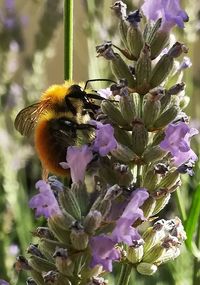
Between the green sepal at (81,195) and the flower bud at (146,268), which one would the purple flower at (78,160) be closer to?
the green sepal at (81,195)

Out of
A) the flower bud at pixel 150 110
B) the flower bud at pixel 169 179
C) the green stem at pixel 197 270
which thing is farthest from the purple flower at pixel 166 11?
the green stem at pixel 197 270

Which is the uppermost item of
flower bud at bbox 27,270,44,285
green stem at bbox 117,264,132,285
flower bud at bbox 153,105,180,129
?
flower bud at bbox 153,105,180,129

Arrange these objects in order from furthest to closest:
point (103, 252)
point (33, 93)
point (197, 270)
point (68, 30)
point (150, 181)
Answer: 1. point (33, 93)
2. point (197, 270)
3. point (68, 30)
4. point (150, 181)
5. point (103, 252)

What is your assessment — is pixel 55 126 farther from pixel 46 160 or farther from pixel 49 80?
pixel 49 80

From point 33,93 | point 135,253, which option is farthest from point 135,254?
point 33,93

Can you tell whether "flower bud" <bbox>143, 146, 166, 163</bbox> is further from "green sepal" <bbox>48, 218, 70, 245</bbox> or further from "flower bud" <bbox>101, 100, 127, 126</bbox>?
"green sepal" <bbox>48, 218, 70, 245</bbox>

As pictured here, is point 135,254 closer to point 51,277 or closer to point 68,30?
point 51,277

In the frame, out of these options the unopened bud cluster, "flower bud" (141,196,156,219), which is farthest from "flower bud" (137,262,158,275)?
"flower bud" (141,196,156,219)
